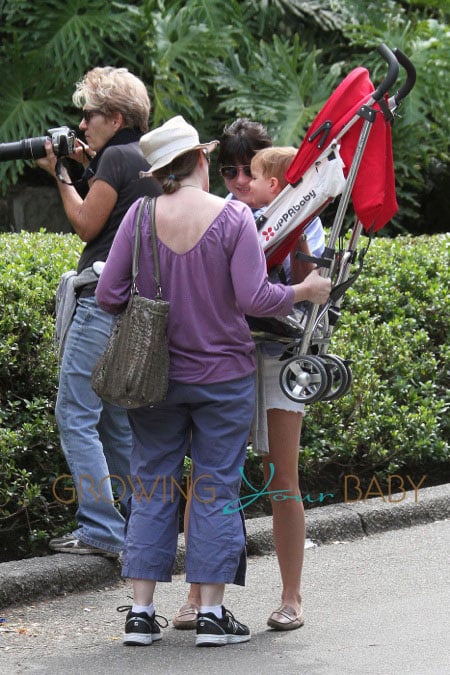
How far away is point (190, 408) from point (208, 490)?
294 millimetres

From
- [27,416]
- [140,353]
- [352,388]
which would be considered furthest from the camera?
[352,388]

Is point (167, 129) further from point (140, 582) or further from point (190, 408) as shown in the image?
point (140, 582)

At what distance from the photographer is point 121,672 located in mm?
3910

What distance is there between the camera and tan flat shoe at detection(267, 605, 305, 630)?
4367mm

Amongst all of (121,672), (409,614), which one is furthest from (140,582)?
(409,614)

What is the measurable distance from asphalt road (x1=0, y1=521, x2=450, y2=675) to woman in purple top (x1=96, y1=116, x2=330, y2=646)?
163 millimetres

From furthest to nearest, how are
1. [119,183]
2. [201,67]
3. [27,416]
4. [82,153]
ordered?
[201,67] < [27,416] < [82,153] < [119,183]

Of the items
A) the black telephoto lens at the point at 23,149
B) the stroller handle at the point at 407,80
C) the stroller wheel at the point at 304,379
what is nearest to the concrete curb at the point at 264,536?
the stroller wheel at the point at 304,379

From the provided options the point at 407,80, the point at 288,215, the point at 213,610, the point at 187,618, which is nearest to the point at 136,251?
the point at 288,215

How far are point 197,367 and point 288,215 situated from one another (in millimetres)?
621

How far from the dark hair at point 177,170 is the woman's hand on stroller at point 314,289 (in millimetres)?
539

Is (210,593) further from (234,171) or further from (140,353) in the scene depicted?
(234,171)

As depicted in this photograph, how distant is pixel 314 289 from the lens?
4.13 m

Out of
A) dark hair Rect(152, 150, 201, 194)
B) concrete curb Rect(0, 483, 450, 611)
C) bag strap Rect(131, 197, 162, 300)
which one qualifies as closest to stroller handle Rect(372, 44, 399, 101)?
dark hair Rect(152, 150, 201, 194)
